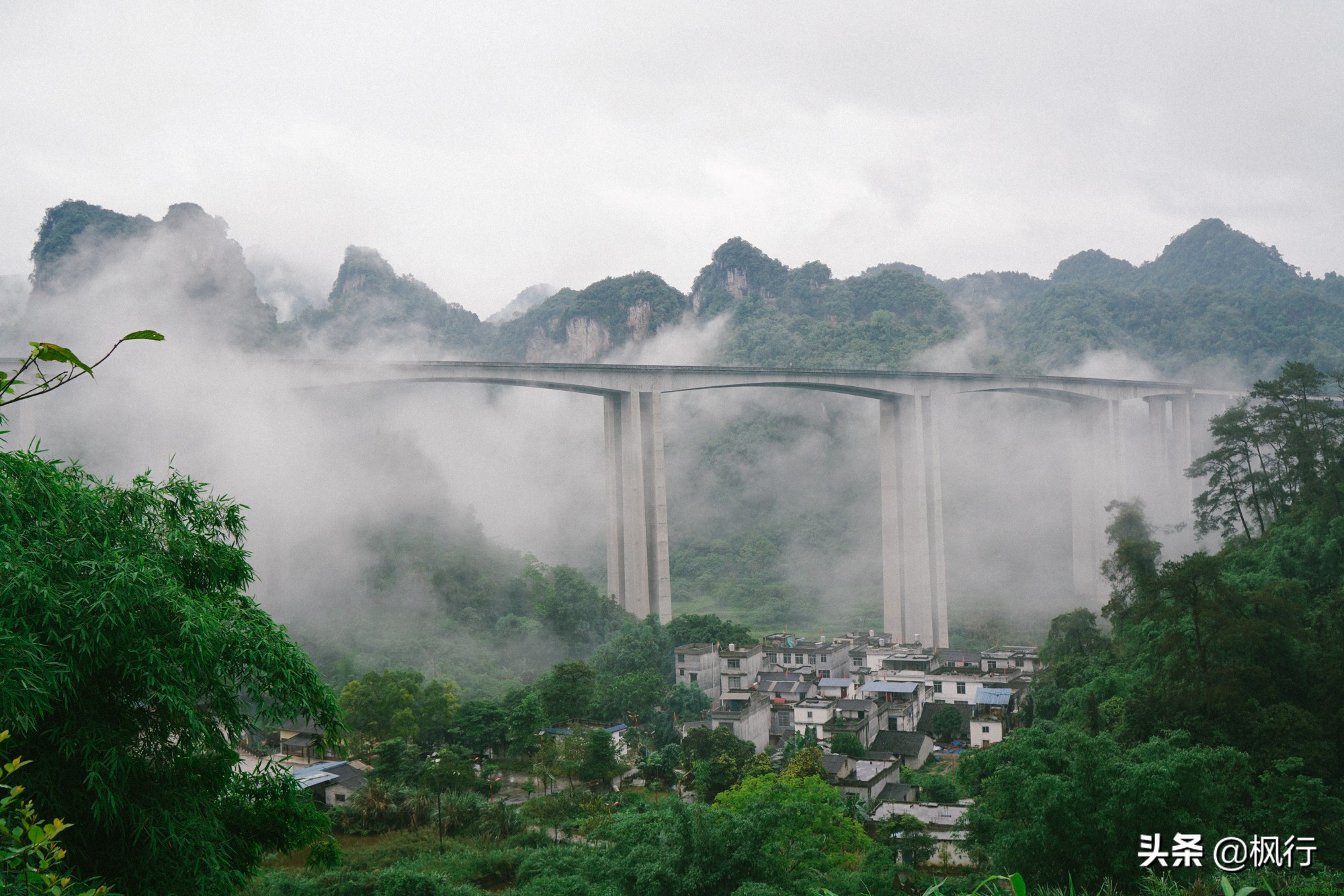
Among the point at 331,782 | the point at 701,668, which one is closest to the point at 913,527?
the point at 701,668

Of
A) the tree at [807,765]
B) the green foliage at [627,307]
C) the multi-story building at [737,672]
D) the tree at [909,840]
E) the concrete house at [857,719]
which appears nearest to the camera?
the tree at [909,840]

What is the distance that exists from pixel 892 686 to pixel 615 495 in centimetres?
739

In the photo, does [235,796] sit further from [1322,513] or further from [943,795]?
[1322,513]

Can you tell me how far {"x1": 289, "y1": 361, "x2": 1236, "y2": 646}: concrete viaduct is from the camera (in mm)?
20812

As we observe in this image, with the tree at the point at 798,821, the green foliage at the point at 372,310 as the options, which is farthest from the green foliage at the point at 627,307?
the tree at the point at 798,821

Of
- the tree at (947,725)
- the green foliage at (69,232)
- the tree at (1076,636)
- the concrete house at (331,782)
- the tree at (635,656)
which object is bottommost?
the tree at (947,725)

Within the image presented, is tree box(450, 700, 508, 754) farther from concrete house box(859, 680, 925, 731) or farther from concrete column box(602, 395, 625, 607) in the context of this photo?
concrete column box(602, 395, 625, 607)

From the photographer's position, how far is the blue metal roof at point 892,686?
17578mm

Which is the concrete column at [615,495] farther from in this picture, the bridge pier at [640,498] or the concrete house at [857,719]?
the concrete house at [857,719]

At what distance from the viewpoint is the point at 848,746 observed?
13.9 meters

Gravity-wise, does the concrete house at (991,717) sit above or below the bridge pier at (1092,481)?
below

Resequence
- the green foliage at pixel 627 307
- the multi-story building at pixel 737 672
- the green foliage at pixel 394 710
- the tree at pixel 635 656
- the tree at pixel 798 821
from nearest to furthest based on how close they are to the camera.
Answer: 1. the tree at pixel 798 821
2. the green foliage at pixel 394 710
3. the tree at pixel 635 656
4. the multi-story building at pixel 737 672
5. the green foliage at pixel 627 307

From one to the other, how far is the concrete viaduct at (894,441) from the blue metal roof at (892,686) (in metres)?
5.13

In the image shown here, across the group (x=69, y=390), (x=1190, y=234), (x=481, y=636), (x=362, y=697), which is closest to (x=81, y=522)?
(x=362, y=697)
